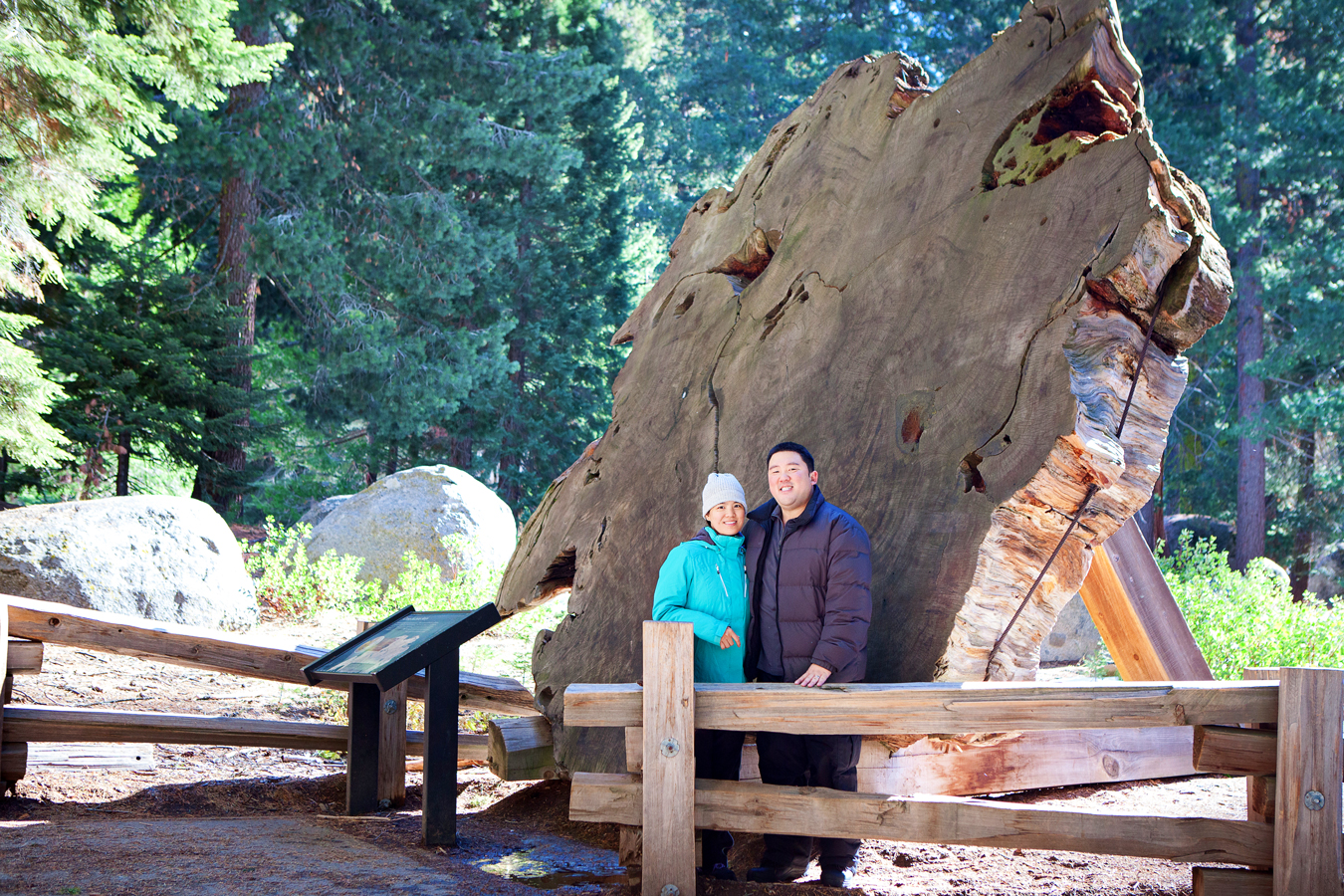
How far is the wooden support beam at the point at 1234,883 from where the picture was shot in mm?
2934

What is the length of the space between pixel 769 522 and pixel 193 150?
1272 cm

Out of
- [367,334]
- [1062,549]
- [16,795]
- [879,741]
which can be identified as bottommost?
[16,795]

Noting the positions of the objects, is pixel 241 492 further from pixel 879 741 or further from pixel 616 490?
pixel 879 741

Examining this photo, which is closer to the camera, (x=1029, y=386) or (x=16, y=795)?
(x=1029, y=386)

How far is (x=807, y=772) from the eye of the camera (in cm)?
362

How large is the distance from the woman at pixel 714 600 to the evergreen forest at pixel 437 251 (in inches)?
243

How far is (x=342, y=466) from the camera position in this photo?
22344 mm

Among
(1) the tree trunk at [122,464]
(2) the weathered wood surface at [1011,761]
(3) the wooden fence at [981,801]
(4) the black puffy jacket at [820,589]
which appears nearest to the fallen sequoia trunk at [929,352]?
(4) the black puffy jacket at [820,589]

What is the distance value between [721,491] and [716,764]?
100cm

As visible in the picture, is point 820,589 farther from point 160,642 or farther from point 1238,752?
point 160,642

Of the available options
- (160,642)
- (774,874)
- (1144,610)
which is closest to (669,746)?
(774,874)

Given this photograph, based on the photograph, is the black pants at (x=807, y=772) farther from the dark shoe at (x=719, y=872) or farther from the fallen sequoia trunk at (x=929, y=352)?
the fallen sequoia trunk at (x=929, y=352)

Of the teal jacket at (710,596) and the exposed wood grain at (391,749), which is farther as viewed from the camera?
the exposed wood grain at (391,749)

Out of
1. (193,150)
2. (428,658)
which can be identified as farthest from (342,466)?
(428,658)
